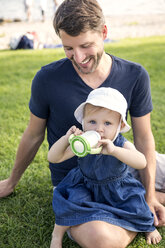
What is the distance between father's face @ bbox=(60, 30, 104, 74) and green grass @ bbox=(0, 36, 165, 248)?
126cm

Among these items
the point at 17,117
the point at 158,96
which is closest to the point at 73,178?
the point at 17,117

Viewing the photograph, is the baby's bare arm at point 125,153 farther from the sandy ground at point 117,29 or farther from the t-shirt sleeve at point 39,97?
the sandy ground at point 117,29

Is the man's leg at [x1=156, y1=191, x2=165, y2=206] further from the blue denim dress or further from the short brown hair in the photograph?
the short brown hair

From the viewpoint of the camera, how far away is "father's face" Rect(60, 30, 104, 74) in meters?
2.22

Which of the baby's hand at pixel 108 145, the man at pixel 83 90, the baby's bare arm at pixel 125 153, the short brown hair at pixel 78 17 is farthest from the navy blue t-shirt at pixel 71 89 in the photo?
the baby's hand at pixel 108 145

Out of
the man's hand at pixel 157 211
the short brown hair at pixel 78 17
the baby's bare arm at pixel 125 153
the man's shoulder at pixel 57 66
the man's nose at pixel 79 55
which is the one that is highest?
the short brown hair at pixel 78 17

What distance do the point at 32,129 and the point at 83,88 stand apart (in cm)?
57

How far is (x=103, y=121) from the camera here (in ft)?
6.79

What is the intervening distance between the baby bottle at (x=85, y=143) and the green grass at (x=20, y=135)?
903mm

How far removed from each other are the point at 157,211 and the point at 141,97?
0.91 m

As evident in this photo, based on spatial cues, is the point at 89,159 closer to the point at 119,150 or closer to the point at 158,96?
the point at 119,150

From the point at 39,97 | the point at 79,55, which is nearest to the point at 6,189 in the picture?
the point at 39,97

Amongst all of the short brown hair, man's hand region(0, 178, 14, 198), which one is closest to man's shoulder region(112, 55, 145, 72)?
the short brown hair

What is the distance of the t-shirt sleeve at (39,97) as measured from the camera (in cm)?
256
